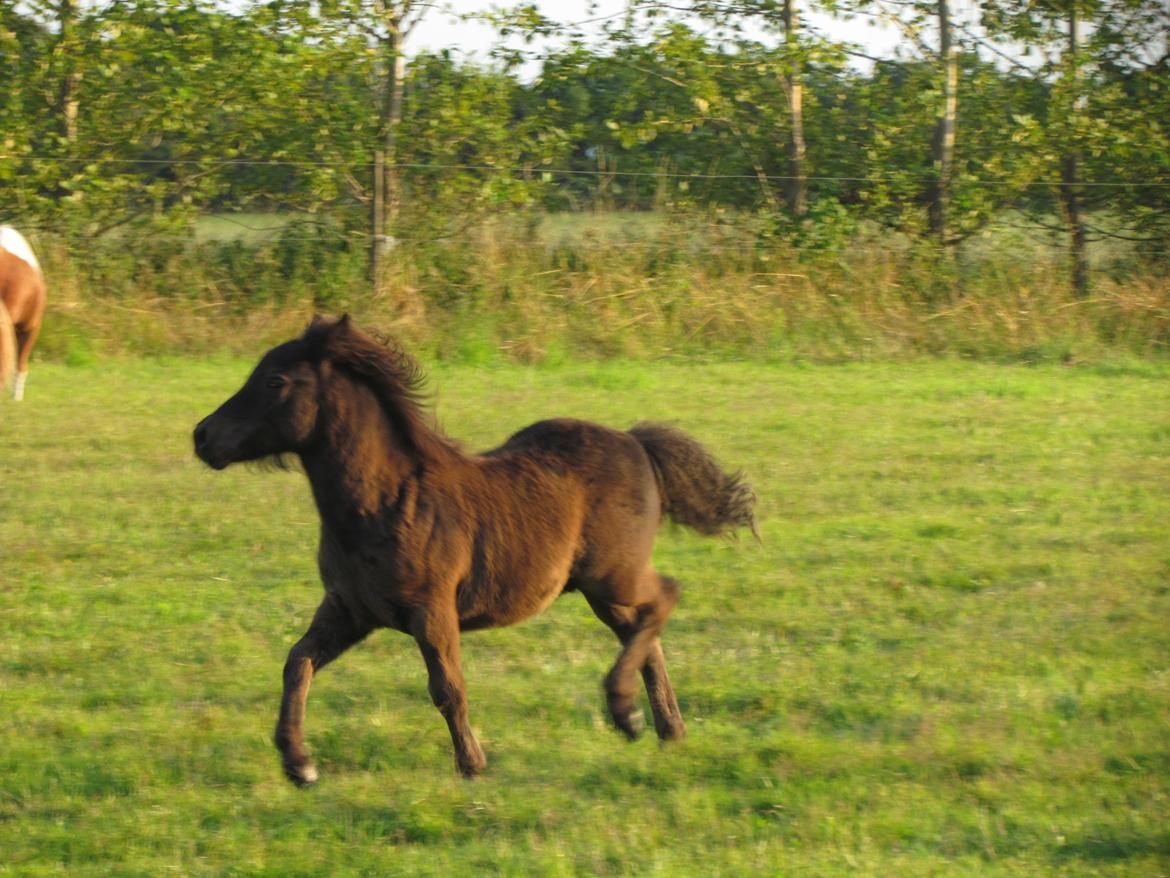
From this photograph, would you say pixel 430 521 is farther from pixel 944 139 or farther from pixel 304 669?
pixel 944 139

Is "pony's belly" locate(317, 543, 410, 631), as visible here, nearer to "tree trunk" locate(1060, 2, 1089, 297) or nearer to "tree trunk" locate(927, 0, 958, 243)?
"tree trunk" locate(927, 0, 958, 243)

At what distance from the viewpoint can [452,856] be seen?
3.92m

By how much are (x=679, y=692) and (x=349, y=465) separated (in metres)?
1.69

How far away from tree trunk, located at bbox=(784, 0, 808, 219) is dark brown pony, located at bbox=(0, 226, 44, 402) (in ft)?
27.9

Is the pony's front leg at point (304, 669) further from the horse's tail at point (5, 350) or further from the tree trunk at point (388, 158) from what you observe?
the tree trunk at point (388, 158)

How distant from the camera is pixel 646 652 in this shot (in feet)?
15.9

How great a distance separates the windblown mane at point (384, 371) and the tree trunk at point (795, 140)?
41.3ft

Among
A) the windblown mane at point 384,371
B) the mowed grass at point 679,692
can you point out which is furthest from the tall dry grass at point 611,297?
the windblown mane at point 384,371

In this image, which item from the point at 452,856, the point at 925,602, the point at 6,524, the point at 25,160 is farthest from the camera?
the point at 25,160

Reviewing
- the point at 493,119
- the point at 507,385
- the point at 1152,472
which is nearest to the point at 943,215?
the point at 493,119

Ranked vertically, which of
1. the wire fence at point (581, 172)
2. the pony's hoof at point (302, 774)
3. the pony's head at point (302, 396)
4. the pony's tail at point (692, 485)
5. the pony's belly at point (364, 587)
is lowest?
the pony's hoof at point (302, 774)

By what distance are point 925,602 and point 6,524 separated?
511cm

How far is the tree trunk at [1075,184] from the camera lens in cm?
1634

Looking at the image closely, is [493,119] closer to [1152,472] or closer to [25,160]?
[25,160]
